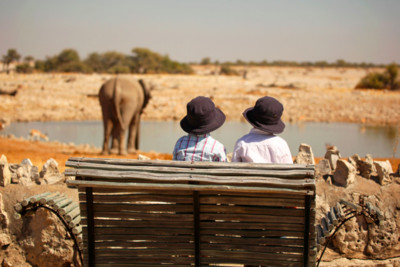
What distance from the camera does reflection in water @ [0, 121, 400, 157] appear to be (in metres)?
14.4

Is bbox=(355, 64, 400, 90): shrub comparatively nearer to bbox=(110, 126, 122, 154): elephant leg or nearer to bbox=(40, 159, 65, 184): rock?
bbox=(110, 126, 122, 154): elephant leg

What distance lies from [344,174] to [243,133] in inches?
508

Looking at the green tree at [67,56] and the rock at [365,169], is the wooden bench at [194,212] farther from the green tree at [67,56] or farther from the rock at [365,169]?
the green tree at [67,56]

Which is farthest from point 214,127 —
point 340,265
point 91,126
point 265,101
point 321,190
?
point 91,126

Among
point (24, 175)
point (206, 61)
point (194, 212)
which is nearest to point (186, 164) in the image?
point (194, 212)

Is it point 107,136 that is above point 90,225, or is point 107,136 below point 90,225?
below

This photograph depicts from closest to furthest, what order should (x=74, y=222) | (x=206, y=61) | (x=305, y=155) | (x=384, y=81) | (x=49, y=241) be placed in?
(x=74, y=222) < (x=49, y=241) < (x=305, y=155) < (x=384, y=81) < (x=206, y=61)

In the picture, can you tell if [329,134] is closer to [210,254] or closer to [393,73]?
[210,254]

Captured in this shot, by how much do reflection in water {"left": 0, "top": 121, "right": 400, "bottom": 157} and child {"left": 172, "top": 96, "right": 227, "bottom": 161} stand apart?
959 centimetres

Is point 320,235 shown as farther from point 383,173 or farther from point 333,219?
point 383,173

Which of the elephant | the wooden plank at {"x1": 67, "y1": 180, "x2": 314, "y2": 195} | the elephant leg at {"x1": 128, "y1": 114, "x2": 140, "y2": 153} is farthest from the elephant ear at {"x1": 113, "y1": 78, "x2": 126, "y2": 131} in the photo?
the wooden plank at {"x1": 67, "y1": 180, "x2": 314, "y2": 195}

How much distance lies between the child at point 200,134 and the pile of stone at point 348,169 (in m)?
1.49

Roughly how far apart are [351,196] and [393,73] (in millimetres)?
31569

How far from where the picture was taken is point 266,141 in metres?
3.50
